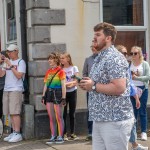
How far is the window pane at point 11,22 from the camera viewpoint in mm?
9750


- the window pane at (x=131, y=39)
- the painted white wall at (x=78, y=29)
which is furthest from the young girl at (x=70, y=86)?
the window pane at (x=131, y=39)

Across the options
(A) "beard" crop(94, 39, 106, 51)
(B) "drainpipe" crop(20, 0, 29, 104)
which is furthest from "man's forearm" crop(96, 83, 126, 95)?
(B) "drainpipe" crop(20, 0, 29, 104)

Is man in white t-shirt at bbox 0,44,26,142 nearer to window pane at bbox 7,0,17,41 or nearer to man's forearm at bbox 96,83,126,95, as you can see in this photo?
window pane at bbox 7,0,17,41

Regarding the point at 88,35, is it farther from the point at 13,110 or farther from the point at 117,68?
the point at 117,68

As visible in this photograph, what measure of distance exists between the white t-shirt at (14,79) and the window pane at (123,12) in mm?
1947

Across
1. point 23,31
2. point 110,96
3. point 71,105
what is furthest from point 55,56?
point 110,96

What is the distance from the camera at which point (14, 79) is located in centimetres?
843

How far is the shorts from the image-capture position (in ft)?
27.7

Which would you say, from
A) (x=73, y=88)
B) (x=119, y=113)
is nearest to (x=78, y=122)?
(x=73, y=88)

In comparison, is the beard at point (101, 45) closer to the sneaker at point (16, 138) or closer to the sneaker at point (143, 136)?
the sneaker at point (143, 136)

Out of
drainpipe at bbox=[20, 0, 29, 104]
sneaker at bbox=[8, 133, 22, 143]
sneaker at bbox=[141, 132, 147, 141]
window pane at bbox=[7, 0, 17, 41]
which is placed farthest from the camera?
window pane at bbox=[7, 0, 17, 41]

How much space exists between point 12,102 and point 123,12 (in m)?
2.93

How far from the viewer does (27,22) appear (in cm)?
877

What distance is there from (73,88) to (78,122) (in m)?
0.86
